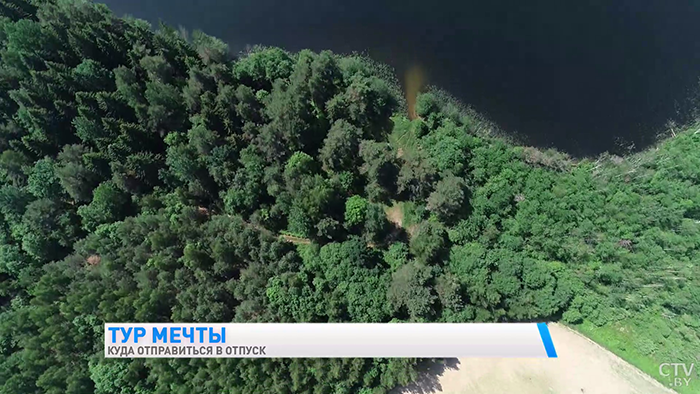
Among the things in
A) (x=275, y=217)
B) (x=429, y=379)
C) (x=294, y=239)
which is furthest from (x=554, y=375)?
(x=275, y=217)

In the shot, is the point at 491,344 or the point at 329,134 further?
the point at 329,134

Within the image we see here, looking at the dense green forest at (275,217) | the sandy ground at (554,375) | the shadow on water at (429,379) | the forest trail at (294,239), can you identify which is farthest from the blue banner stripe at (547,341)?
the forest trail at (294,239)

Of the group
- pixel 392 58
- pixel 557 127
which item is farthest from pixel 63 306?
pixel 557 127

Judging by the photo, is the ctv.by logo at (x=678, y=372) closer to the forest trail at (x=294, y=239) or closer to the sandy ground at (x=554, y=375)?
the sandy ground at (x=554, y=375)

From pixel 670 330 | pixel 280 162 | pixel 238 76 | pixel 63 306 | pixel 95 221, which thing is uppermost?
pixel 238 76

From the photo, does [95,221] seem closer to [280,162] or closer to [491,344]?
[280,162]

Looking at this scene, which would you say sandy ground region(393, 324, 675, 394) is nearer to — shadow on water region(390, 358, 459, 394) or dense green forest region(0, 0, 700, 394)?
shadow on water region(390, 358, 459, 394)
